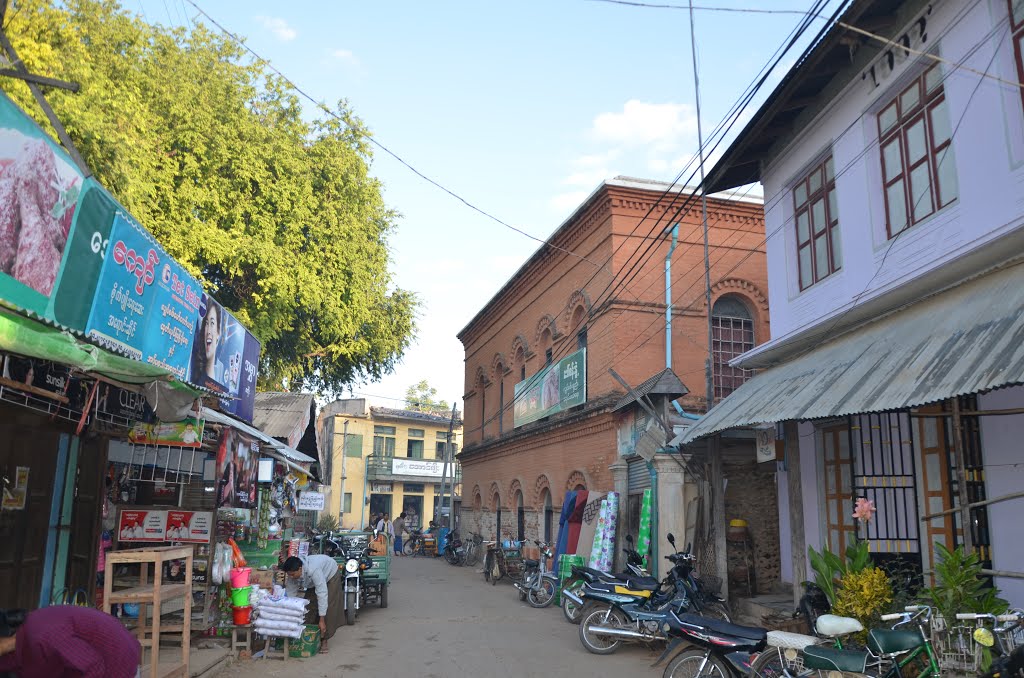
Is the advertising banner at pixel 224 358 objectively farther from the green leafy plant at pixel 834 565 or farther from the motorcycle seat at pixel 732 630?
the green leafy plant at pixel 834 565

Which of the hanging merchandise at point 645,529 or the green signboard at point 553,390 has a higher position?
the green signboard at point 553,390

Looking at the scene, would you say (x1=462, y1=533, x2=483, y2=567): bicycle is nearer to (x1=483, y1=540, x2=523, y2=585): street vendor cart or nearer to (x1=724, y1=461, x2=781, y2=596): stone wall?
(x1=483, y1=540, x2=523, y2=585): street vendor cart

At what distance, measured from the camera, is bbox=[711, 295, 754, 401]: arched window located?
1816cm

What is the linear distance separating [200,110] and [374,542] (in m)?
11.3

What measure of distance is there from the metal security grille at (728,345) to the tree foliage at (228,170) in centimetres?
955

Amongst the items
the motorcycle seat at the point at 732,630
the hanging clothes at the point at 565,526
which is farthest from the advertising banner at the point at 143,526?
the hanging clothes at the point at 565,526

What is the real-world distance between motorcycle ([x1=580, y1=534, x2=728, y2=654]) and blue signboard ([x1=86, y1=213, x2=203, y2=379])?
629 centimetres

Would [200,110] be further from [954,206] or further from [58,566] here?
[954,206]

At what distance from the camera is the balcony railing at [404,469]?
46.0 m

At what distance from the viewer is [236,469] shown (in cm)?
962

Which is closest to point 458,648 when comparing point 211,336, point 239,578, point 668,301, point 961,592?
point 239,578

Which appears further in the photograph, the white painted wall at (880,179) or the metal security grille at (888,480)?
the metal security grille at (888,480)

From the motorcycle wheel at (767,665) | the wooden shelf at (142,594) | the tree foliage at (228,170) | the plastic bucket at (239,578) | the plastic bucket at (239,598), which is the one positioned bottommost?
the motorcycle wheel at (767,665)

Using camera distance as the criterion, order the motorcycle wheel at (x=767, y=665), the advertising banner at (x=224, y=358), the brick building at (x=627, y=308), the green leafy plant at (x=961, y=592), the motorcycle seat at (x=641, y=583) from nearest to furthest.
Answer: the green leafy plant at (x=961, y=592), the motorcycle wheel at (x=767, y=665), the advertising banner at (x=224, y=358), the motorcycle seat at (x=641, y=583), the brick building at (x=627, y=308)
